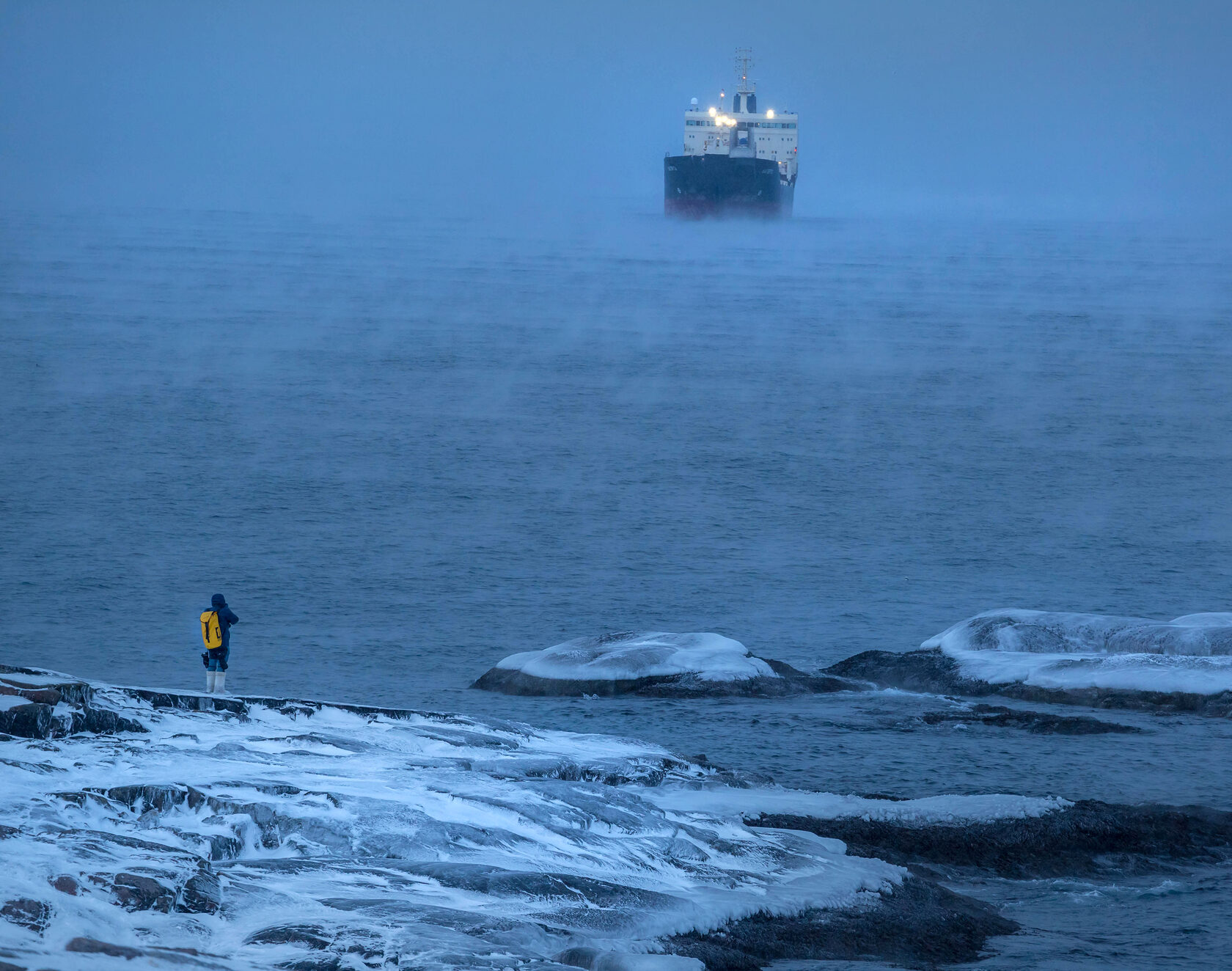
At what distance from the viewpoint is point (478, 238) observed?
559 ft

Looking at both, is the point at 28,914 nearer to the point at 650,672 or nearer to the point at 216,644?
the point at 216,644

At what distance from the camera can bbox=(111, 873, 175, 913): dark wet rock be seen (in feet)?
31.2

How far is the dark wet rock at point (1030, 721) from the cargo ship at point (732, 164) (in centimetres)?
11940

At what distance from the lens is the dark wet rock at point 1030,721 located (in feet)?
59.4

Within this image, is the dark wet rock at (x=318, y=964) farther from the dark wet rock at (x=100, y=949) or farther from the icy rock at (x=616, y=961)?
the icy rock at (x=616, y=961)

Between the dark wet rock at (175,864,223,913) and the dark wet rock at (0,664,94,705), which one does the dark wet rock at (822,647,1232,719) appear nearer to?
the dark wet rock at (0,664,94,705)

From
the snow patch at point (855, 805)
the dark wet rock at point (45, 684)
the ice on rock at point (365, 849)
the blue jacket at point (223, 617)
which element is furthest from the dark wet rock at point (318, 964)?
the blue jacket at point (223, 617)

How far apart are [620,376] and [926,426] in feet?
56.2

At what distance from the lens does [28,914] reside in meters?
9.01

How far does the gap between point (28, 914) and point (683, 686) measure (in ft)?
39.9

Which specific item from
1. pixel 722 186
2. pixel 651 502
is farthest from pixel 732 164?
pixel 651 502

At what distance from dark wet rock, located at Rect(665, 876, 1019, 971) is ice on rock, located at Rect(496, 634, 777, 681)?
342 inches

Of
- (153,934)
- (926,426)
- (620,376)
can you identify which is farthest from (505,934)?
(620,376)

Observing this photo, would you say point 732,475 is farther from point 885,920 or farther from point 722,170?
point 722,170
